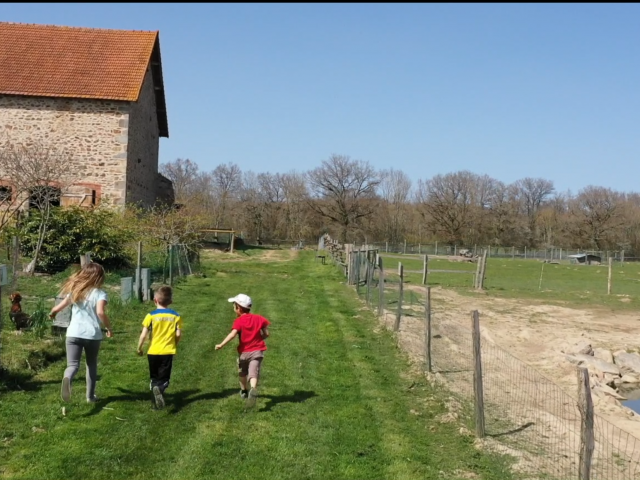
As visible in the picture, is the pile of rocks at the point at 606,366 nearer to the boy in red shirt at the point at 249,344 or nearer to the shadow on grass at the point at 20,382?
the boy in red shirt at the point at 249,344

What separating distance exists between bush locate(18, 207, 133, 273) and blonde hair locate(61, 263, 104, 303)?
11.8m

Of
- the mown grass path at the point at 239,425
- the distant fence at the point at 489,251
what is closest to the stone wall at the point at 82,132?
the mown grass path at the point at 239,425

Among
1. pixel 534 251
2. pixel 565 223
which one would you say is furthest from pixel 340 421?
pixel 565 223

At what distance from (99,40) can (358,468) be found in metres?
26.1

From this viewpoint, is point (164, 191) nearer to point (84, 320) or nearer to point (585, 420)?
point (84, 320)

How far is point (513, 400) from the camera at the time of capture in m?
8.75

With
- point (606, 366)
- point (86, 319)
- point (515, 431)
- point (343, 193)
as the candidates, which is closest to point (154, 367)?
point (86, 319)

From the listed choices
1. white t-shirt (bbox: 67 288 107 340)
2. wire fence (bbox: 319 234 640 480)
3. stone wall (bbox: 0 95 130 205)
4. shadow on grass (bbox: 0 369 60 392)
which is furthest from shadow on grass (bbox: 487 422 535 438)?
stone wall (bbox: 0 95 130 205)

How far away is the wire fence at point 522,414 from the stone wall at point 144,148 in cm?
1634

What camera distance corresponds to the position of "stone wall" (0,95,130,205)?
24.2m

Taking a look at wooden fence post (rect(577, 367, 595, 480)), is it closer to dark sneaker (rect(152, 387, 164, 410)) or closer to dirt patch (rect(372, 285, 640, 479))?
dirt patch (rect(372, 285, 640, 479))

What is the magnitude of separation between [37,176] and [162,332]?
13861 mm

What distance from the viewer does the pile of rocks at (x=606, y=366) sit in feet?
36.7

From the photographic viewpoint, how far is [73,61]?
25.8m
